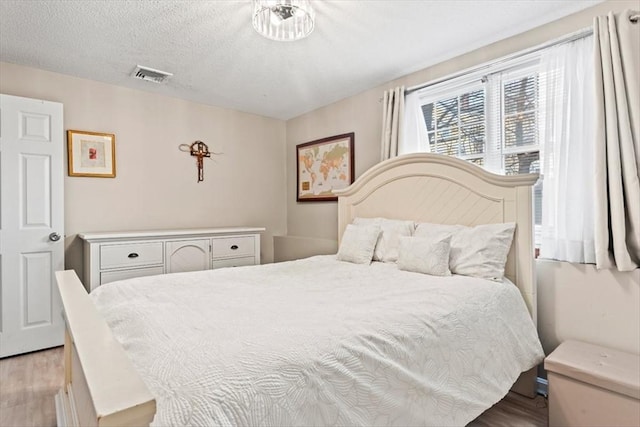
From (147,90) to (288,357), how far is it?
3330 millimetres

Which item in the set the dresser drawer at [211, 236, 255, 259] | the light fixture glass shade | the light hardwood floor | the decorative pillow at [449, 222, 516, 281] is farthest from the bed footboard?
the dresser drawer at [211, 236, 255, 259]

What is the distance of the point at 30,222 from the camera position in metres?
2.79

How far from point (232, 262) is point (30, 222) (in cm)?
167

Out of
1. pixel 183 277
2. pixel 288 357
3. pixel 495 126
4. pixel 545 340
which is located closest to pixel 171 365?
pixel 288 357

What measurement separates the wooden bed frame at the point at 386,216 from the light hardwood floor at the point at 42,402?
151mm

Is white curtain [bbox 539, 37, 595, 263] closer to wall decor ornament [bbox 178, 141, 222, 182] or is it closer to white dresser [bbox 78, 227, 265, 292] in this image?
white dresser [bbox 78, 227, 265, 292]

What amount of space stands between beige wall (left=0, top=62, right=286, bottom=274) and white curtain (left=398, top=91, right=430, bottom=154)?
76.7 inches

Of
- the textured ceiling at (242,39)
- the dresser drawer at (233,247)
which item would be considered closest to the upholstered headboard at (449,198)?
the textured ceiling at (242,39)

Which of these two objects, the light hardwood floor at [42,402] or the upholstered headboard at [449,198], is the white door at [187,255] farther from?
the upholstered headboard at [449,198]

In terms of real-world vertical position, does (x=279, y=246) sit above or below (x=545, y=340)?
above

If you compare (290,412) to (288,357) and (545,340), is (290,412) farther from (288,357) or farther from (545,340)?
(545,340)

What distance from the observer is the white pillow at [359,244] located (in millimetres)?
2643

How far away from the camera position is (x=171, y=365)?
93cm

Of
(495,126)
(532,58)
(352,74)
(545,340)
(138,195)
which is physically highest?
(352,74)
